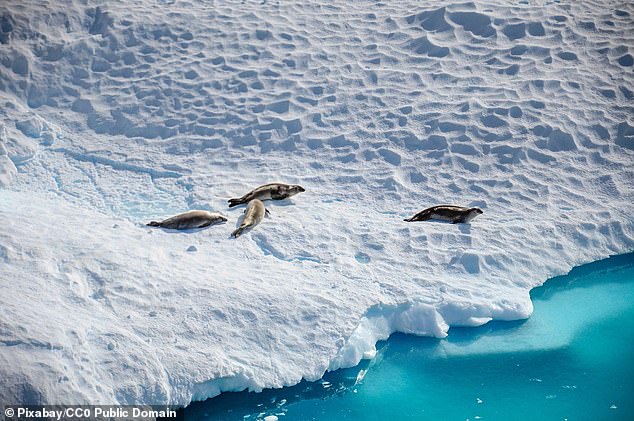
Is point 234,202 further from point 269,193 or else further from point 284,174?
point 284,174

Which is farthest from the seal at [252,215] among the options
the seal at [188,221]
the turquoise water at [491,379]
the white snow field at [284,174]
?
the turquoise water at [491,379]

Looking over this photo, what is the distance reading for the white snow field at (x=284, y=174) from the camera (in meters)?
5.95

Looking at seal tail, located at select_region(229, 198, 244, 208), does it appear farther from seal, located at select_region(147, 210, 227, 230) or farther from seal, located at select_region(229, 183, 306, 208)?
seal, located at select_region(147, 210, 227, 230)

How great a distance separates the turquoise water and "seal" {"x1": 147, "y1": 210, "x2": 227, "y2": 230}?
2060mm

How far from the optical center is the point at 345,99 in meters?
9.51

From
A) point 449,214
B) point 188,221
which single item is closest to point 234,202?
point 188,221

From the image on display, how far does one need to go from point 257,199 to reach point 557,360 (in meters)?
3.22

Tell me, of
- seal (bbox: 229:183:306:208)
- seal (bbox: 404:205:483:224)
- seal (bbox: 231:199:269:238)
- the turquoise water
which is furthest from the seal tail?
the turquoise water

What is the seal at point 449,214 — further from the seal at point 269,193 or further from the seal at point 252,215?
the seal at point 252,215

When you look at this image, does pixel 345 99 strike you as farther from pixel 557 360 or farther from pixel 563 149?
pixel 557 360

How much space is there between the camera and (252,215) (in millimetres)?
7430

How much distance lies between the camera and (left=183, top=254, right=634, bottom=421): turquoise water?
575 cm

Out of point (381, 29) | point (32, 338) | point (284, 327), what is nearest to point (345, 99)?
point (381, 29)

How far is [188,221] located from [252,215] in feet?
1.99
